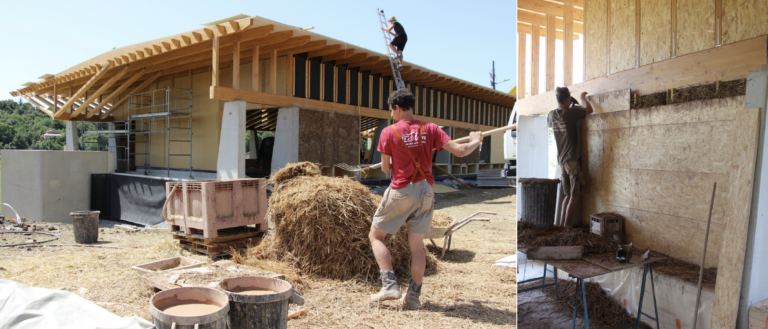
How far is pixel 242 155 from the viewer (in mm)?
10086

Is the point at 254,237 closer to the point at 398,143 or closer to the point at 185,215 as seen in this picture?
the point at 185,215

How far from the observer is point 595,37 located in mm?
Result: 1203

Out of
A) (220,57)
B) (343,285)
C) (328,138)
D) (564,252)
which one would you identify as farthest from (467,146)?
(220,57)

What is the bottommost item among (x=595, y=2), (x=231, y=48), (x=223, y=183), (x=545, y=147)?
(x=223, y=183)

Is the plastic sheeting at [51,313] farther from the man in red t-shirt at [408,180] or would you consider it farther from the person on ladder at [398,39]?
the person on ladder at [398,39]

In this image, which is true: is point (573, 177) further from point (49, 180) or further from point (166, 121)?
point (166, 121)

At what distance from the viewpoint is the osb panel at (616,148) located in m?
1.16

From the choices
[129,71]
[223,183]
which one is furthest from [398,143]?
[129,71]

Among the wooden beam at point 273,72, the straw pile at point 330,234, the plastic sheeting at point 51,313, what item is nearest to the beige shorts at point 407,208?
the straw pile at point 330,234

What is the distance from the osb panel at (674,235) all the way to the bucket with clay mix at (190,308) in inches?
94.0

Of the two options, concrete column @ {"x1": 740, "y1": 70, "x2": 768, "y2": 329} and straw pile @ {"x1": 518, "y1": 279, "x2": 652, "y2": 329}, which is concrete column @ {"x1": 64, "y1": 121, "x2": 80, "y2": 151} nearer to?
straw pile @ {"x1": 518, "y1": 279, "x2": 652, "y2": 329}

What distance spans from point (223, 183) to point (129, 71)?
1036cm

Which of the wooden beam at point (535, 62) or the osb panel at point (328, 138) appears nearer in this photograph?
the wooden beam at point (535, 62)

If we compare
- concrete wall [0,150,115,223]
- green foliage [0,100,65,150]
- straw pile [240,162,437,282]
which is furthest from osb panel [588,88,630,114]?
green foliage [0,100,65,150]
